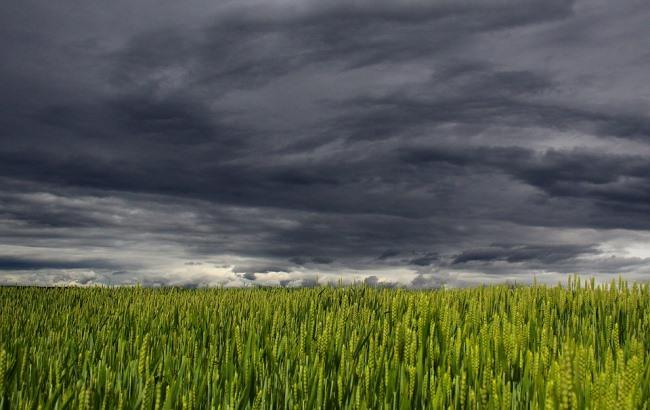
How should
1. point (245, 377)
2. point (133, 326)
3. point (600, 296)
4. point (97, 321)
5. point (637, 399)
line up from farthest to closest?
point (600, 296)
point (97, 321)
point (133, 326)
point (245, 377)
point (637, 399)

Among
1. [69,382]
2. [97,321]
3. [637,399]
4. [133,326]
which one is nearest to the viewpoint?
[637,399]

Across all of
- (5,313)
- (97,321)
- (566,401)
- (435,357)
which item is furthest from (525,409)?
(5,313)

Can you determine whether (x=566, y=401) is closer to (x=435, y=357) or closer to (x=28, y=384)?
(x=435, y=357)

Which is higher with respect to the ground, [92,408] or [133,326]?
[133,326]

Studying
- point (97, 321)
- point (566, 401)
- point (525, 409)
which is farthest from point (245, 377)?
point (97, 321)

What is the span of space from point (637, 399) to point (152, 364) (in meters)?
4.36

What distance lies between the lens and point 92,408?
3.74 meters

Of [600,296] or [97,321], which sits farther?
[600,296]

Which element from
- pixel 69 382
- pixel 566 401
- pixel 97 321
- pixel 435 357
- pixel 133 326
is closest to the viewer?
pixel 566 401

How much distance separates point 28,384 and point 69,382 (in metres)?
0.39

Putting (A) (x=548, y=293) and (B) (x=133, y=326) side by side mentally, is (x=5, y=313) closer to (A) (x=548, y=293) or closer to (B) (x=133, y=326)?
(B) (x=133, y=326)

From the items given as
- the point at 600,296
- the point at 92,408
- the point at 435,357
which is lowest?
the point at 92,408

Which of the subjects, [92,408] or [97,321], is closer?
[92,408]

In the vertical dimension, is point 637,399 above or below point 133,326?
below
